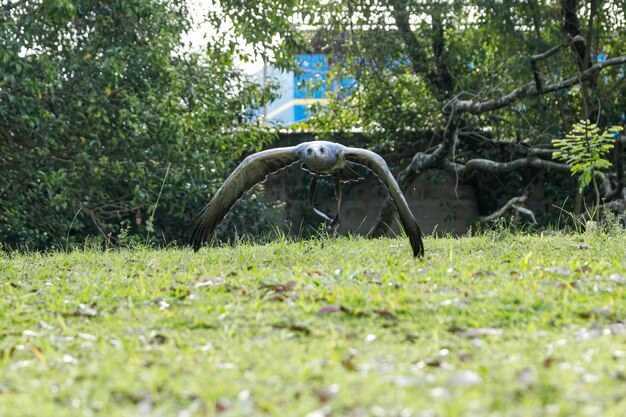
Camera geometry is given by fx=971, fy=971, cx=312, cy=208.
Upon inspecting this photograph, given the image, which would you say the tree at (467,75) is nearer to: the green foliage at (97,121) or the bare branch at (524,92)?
the bare branch at (524,92)

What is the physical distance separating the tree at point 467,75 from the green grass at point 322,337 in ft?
22.9

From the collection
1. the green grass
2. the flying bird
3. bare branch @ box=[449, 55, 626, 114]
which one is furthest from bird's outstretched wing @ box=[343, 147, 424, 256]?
bare branch @ box=[449, 55, 626, 114]

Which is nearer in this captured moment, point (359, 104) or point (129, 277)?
point (129, 277)

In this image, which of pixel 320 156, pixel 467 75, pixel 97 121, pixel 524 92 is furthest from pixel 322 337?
pixel 467 75

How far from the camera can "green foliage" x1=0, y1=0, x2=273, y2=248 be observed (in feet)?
36.1

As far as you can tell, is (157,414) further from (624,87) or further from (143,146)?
(624,87)

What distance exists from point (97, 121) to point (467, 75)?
6512 millimetres

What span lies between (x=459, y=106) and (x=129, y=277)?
8403mm

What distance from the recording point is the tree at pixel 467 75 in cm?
1401

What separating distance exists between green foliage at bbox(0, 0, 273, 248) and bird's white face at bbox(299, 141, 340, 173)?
3.72 m

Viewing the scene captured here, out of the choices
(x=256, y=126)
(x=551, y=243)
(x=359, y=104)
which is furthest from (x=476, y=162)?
(x=551, y=243)

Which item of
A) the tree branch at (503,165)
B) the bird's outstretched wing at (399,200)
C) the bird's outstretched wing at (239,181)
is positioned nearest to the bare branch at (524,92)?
the tree branch at (503,165)

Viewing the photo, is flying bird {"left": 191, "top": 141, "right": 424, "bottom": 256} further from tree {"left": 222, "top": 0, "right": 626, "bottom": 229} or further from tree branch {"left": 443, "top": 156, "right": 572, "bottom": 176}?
tree branch {"left": 443, "top": 156, "right": 572, "bottom": 176}

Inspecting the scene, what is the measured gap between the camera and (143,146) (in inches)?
473
